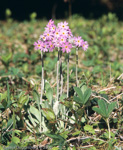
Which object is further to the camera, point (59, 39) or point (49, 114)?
point (49, 114)

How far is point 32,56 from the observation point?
3.40 metres

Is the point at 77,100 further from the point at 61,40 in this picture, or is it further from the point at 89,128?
the point at 61,40

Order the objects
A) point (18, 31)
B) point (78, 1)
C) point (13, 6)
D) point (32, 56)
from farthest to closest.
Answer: point (78, 1), point (13, 6), point (18, 31), point (32, 56)

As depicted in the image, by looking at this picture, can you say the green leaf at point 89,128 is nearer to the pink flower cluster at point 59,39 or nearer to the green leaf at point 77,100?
the green leaf at point 77,100

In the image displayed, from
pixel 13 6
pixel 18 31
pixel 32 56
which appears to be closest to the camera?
pixel 32 56

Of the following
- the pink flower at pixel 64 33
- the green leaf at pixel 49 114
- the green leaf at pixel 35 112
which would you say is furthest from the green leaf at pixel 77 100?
the pink flower at pixel 64 33

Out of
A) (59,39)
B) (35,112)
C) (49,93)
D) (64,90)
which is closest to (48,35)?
(59,39)

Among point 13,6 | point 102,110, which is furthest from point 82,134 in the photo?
point 13,6

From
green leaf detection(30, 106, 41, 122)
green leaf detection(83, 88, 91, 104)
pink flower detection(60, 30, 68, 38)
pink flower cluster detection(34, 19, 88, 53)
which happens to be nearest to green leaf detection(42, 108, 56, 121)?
green leaf detection(30, 106, 41, 122)

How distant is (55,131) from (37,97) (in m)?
0.31

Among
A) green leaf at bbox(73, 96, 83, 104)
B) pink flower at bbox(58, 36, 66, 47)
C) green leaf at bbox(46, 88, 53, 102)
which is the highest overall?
pink flower at bbox(58, 36, 66, 47)

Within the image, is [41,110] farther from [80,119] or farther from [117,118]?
[117,118]

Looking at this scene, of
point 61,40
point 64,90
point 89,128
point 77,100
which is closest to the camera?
point 61,40

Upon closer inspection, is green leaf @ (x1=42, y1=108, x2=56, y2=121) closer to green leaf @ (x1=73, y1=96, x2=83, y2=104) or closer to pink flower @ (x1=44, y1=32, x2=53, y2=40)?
green leaf @ (x1=73, y1=96, x2=83, y2=104)
